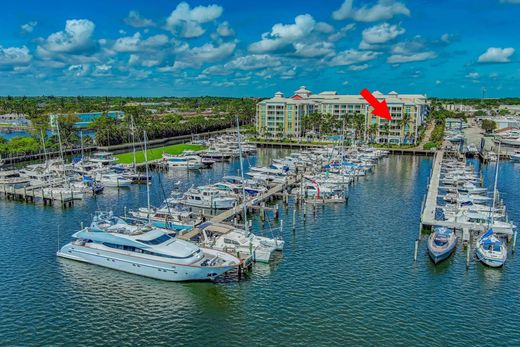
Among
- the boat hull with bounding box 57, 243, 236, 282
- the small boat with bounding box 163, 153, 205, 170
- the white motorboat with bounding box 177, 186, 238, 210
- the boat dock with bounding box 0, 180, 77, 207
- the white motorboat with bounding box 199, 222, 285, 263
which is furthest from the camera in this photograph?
the small boat with bounding box 163, 153, 205, 170

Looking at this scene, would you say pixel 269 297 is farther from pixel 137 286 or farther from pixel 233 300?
pixel 137 286

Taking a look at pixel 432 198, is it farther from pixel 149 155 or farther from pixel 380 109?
pixel 380 109

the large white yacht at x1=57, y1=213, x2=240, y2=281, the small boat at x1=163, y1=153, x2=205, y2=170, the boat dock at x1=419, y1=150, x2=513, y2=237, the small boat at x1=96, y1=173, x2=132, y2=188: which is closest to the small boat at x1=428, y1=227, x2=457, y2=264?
the boat dock at x1=419, y1=150, x2=513, y2=237

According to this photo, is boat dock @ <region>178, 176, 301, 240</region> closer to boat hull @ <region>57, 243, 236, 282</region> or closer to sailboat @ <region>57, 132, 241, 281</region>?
sailboat @ <region>57, 132, 241, 281</region>

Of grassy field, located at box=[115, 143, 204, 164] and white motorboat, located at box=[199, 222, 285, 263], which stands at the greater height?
grassy field, located at box=[115, 143, 204, 164]

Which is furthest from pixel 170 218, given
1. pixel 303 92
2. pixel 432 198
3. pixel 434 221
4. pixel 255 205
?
pixel 303 92

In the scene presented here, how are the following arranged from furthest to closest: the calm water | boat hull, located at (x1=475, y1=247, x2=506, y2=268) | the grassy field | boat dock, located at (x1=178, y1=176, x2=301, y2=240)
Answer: the grassy field < boat dock, located at (x1=178, y1=176, x2=301, y2=240) < boat hull, located at (x1=475, y1=247, x2=506, y2=268) < the calm water
